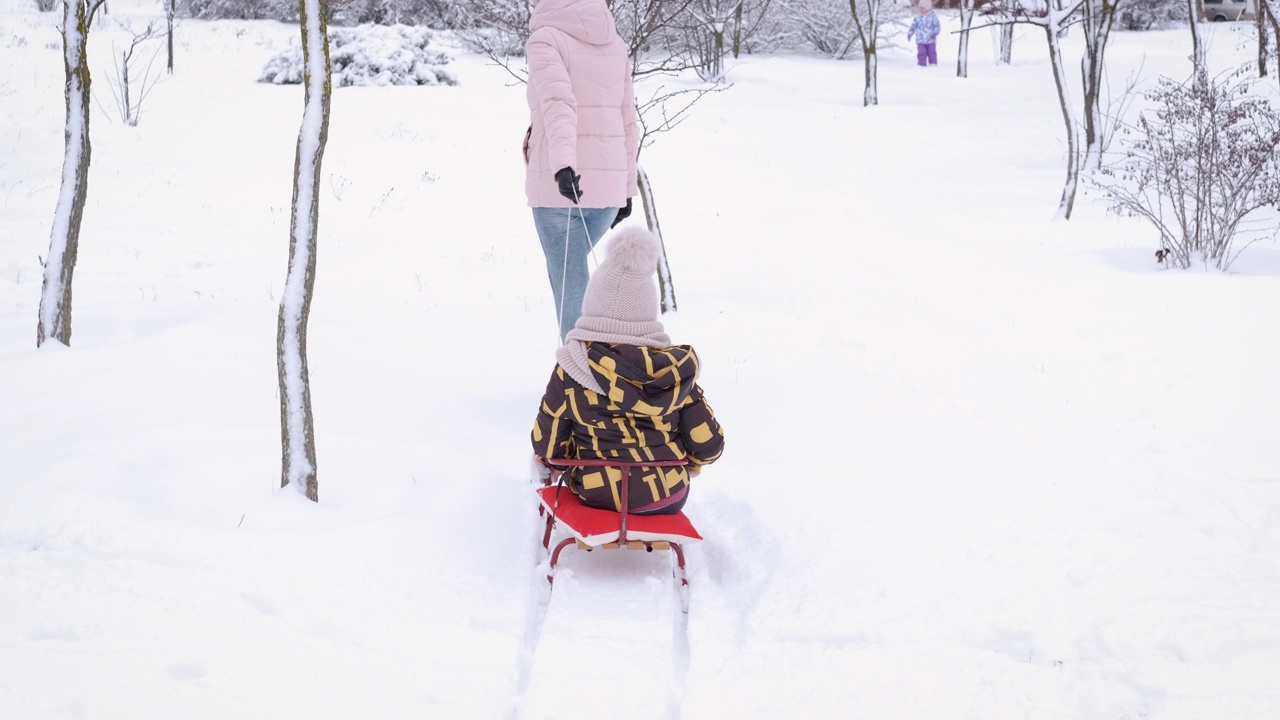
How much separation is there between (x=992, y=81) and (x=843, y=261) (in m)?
16.0

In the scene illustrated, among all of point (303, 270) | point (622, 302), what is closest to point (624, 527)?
point (622, 302)

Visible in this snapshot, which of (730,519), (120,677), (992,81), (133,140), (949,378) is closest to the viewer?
(120,677)

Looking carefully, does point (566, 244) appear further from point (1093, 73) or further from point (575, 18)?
point (1093, 73)

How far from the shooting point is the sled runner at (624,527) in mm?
3125

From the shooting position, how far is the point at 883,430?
449 centimetres

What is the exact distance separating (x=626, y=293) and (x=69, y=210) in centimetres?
320

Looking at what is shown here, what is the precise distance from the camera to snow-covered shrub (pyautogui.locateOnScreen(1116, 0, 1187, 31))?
30250mm

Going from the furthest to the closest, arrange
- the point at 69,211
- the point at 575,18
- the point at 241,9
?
the point at 241,9 → the point at 69,211 → the point at 575,18

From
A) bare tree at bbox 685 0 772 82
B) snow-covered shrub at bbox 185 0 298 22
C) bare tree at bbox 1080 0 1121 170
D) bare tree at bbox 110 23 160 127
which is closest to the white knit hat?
bare tree at bbox 110 23 160 127

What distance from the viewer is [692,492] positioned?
3988 millimetres

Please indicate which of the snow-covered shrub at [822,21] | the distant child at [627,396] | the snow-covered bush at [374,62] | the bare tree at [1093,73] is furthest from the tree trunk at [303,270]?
the snow-covered shrub at [822,21]

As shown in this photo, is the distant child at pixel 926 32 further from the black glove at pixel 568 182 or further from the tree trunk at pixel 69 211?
the tree trunk at pixel 69 211

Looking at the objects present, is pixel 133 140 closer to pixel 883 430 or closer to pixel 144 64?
pixel 144 64

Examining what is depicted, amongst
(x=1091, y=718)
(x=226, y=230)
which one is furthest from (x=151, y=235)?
(x=1091, y=718)
